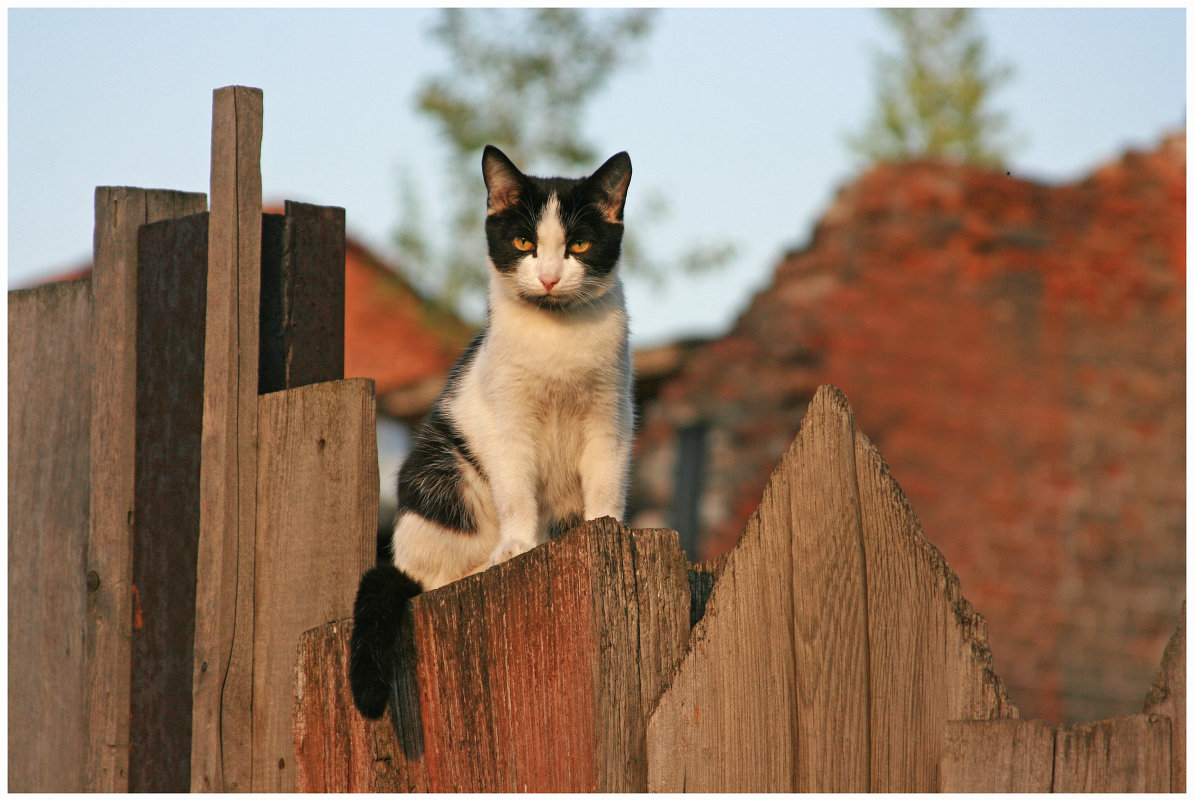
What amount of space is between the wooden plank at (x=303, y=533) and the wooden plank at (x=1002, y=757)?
120cm

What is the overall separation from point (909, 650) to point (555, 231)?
153 centimetres

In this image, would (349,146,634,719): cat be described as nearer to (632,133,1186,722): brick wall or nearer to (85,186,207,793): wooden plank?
(85,186,207,793): wooden plank

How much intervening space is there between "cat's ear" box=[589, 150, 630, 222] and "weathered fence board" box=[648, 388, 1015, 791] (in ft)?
4.20

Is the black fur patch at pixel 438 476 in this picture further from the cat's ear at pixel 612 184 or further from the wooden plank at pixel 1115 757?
the wooden plank at pixel 1115 757

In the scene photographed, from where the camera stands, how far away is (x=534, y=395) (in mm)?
2760

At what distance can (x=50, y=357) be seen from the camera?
2.86 m

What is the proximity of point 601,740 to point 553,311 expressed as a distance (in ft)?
4.35

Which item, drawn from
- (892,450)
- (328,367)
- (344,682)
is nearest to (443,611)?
(344,682)

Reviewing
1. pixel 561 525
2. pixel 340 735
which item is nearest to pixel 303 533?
pixel 340 735

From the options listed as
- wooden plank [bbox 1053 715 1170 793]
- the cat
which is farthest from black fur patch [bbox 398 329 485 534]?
wooden plank [bbox 1053 715 1170 793]

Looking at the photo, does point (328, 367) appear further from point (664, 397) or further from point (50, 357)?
point (664, 397)

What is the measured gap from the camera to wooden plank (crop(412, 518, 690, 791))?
1746mm

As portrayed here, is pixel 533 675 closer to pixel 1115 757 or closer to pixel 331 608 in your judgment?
pixel 331 608

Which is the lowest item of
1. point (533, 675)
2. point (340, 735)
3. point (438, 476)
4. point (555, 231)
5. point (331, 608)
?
point (340, 735)
